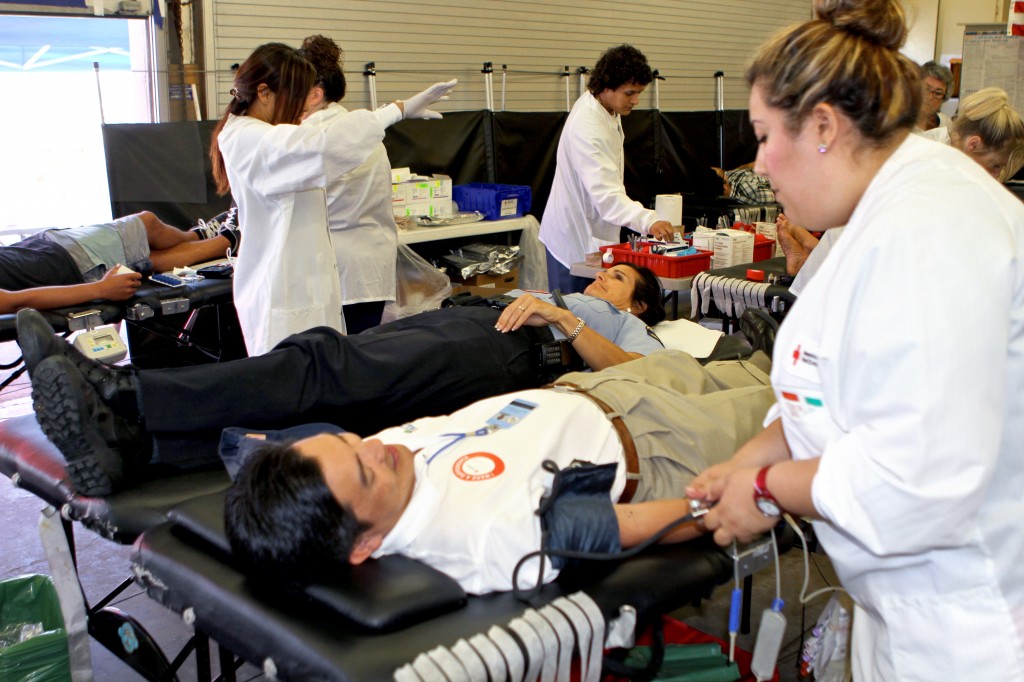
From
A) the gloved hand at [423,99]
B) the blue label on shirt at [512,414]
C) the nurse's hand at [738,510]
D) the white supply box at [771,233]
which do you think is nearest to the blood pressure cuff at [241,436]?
the blue label on shirt at [512,414]

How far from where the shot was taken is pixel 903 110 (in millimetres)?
1124

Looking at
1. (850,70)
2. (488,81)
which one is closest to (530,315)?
(850,70)

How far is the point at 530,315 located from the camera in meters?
2.60

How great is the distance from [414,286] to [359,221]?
3.39ft

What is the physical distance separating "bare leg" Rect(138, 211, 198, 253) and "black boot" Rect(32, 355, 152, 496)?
229 centimetres

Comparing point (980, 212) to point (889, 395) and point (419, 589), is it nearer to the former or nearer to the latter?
point (889, 395)

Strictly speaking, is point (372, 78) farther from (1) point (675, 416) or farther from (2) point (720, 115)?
(1) point (675, 416)

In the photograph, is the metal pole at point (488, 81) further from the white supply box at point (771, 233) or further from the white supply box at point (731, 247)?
the white supply box at point (731, 247)

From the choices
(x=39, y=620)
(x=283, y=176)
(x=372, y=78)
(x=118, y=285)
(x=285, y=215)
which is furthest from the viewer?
(x=372, y=78)

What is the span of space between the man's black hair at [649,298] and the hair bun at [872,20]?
191cm

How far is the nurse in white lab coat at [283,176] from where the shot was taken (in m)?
2.77

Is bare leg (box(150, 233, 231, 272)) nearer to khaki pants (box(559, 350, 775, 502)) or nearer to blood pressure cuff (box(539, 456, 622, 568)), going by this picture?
khaki pants (box(559, 350, 775, 502))

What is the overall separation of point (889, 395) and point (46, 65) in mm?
5121

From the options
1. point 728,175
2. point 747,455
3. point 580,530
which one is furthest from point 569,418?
point 728,175
